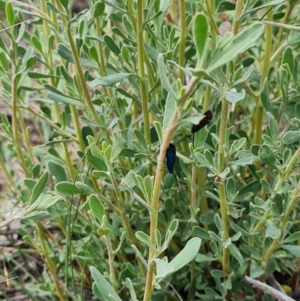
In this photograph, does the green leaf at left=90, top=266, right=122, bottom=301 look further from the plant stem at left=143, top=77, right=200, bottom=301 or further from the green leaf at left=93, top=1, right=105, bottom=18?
the green leaf at left=93, top=1, right=105, bottom=18

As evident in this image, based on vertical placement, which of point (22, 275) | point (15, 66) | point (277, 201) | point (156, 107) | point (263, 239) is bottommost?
point (22, 275)

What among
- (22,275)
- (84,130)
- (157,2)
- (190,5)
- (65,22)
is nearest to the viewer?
(65,22)

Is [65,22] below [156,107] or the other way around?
the other way around

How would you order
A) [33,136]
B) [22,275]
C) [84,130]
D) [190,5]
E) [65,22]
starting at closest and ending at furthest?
1. [65,22]
2. [190,5]
3. [84,130]
4. [22,275]
5. [33,136]

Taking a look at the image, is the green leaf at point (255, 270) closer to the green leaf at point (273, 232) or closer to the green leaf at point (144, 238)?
the green leaf at point (273, 232)

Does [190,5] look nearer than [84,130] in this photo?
Yes

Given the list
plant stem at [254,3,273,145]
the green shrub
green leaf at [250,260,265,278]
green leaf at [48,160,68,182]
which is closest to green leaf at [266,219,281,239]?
the green shrub

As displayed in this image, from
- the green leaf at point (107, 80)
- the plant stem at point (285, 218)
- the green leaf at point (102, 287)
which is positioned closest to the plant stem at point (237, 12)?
the green leaf at point (107, 80)

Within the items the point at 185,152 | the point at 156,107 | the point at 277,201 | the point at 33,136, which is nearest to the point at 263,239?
the point at 277,201

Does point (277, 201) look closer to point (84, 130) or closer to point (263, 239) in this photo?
point (263, 239)

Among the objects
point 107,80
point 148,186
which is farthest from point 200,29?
point 107,80

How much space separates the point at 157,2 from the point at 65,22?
207mm

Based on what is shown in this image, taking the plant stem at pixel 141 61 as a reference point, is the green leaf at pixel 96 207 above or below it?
below

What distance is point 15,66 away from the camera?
3.74 feet
